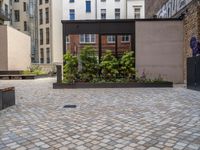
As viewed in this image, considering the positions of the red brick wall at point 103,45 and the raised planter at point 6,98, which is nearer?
the raised planter at point 6,98

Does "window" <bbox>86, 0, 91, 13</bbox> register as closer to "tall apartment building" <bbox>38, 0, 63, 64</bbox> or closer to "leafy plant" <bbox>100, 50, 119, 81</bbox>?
"tall apartment building" <bbox>38, 0, 63, 64</bbox>

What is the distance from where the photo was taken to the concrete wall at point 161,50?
15672 millimetres

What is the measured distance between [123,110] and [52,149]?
133 inches

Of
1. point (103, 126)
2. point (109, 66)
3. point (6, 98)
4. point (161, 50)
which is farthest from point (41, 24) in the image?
point (103, 126)

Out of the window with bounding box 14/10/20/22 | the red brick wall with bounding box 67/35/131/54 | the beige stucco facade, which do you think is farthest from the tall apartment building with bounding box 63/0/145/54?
the red brick wall with bounding box 67/35/131/54

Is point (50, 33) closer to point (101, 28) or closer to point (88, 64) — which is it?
point (101, 28)

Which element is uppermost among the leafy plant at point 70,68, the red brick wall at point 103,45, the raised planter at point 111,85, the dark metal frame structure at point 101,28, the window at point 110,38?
the dark metal frame structure at point 101,28

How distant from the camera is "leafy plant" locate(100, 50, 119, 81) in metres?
14.2

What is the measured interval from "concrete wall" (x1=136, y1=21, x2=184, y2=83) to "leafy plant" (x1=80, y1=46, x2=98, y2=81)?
3012mm

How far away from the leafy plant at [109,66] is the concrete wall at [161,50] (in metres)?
2.03

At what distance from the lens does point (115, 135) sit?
467 cm

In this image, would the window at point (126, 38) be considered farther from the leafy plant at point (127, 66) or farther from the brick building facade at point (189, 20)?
the brick building facade at point (189, 20)

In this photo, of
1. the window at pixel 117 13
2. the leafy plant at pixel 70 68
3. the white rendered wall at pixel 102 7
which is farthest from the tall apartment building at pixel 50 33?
the leafy plant at pixel 70 68

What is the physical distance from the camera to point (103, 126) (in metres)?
5.32
